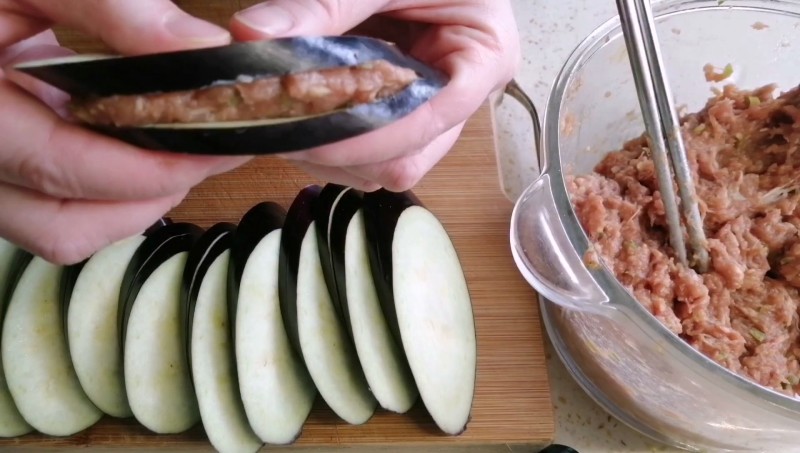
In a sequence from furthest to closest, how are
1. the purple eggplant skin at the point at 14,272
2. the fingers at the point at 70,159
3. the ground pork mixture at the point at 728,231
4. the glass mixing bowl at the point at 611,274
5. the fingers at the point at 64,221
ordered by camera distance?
the purple eggplant skin at the point at 14,272 → the ground pork mixture at the point at 728,231 → the glass mixing bowl at the point at 611,274 → the fingers at the point at 64,221 → the fingers at the point at 70,159

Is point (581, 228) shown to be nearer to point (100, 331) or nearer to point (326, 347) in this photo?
point (326, 347)

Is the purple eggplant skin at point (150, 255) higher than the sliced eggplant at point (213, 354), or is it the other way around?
the purple eggplant skin at point (150, 255)

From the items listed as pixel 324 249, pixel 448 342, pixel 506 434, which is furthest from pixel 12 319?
pixel 506 434

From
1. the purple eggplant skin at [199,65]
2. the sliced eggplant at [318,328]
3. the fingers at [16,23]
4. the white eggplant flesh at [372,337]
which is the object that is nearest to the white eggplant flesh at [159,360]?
the sliced eggplant at [318,328]

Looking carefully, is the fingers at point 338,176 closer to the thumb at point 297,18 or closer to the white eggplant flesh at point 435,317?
the white eggplant flesh at point 435,317

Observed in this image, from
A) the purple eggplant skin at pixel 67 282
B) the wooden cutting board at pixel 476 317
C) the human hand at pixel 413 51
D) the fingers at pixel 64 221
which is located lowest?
the wooden cutting board at pixel 476 317

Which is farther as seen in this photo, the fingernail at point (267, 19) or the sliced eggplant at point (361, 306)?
the sliced eggplant at point (361, 306)

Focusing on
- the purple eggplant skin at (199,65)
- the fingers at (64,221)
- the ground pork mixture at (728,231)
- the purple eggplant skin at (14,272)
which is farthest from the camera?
the purple eggplant skin at (14,272)

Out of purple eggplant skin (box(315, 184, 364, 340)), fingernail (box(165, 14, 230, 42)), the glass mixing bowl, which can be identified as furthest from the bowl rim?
fingernail (box(165, 14, 230, 42))
